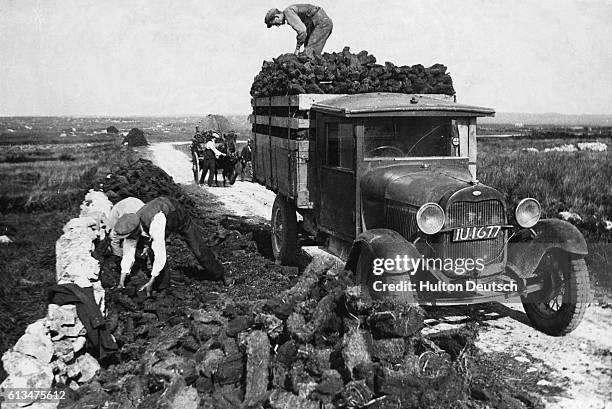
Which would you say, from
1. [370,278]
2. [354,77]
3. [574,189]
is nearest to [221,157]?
[574,189]

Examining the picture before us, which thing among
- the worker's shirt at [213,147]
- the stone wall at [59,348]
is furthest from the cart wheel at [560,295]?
the worker's shirt at [213,147]

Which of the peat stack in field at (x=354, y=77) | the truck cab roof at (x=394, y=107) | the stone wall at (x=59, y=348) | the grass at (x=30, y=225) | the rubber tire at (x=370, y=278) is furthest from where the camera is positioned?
the peat stack in field at (x=354, y=77)

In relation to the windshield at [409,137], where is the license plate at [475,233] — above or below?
below

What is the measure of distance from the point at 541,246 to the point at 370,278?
5.81 feet

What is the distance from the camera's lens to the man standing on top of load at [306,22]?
9891mm

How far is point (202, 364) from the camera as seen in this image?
4.55 metres

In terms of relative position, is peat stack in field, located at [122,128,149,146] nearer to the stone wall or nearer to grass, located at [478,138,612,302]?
grass, located at [478,138,612,302]

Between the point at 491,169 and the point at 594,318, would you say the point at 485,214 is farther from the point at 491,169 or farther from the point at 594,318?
the point at 491,169

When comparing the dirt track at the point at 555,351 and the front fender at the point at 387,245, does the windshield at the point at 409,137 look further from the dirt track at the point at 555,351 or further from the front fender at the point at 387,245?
the dirt track at the point at 555,351

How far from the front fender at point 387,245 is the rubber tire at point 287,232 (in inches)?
115

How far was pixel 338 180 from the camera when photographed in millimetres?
7129

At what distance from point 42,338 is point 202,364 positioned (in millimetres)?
1417

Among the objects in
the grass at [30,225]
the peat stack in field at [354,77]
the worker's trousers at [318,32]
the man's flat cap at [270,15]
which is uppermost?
the man's flat cap at [270,15]

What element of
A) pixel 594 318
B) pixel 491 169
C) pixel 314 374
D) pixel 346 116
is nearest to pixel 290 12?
pixel 346 116
